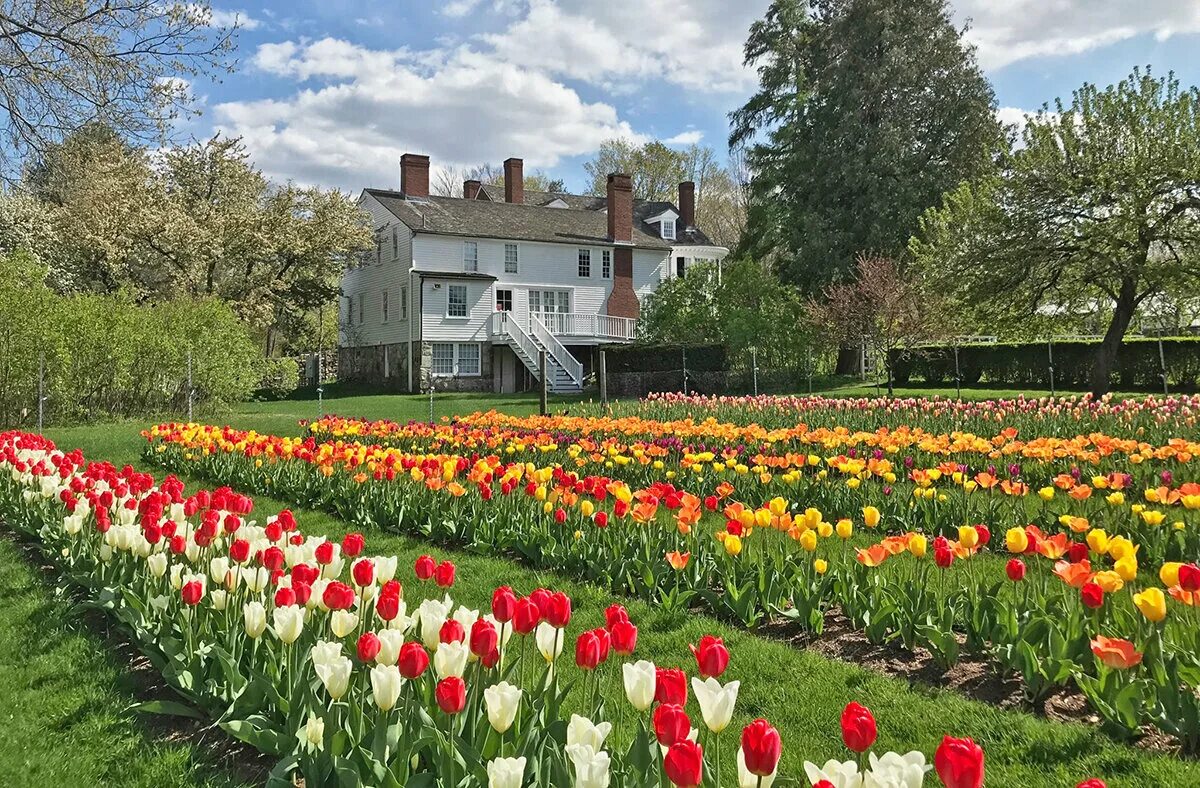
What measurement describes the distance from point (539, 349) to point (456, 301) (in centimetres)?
520

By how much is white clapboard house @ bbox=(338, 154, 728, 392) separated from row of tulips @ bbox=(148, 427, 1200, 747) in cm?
2507

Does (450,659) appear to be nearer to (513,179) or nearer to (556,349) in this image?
(556,349)

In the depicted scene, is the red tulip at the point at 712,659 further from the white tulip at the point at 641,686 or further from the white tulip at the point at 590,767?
the white tulip at the point at 590,767

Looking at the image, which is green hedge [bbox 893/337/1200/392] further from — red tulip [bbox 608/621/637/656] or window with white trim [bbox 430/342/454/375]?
red tulip [bbox 608/621/637/656]

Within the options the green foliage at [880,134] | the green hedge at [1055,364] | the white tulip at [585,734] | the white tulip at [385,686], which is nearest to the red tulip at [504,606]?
the white tulip at [385,686]

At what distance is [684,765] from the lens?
1749mm

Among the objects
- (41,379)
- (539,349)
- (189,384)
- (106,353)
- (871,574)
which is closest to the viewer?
(871,574)

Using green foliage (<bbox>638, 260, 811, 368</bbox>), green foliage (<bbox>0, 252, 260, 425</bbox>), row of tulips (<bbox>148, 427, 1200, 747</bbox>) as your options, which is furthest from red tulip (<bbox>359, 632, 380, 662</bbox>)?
green foliage (<bbox>638, 260, 811, 368</bbox>)

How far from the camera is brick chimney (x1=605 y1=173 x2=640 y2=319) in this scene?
130 feet

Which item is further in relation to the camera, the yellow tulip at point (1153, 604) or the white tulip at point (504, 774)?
the yellow tulip at point (1153, 604)

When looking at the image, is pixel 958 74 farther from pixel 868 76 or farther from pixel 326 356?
pixel 326 356

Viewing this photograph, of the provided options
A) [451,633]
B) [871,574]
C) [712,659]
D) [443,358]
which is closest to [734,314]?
[443,358]

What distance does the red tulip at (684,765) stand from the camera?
1.74m

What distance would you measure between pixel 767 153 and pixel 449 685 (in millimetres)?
38182
